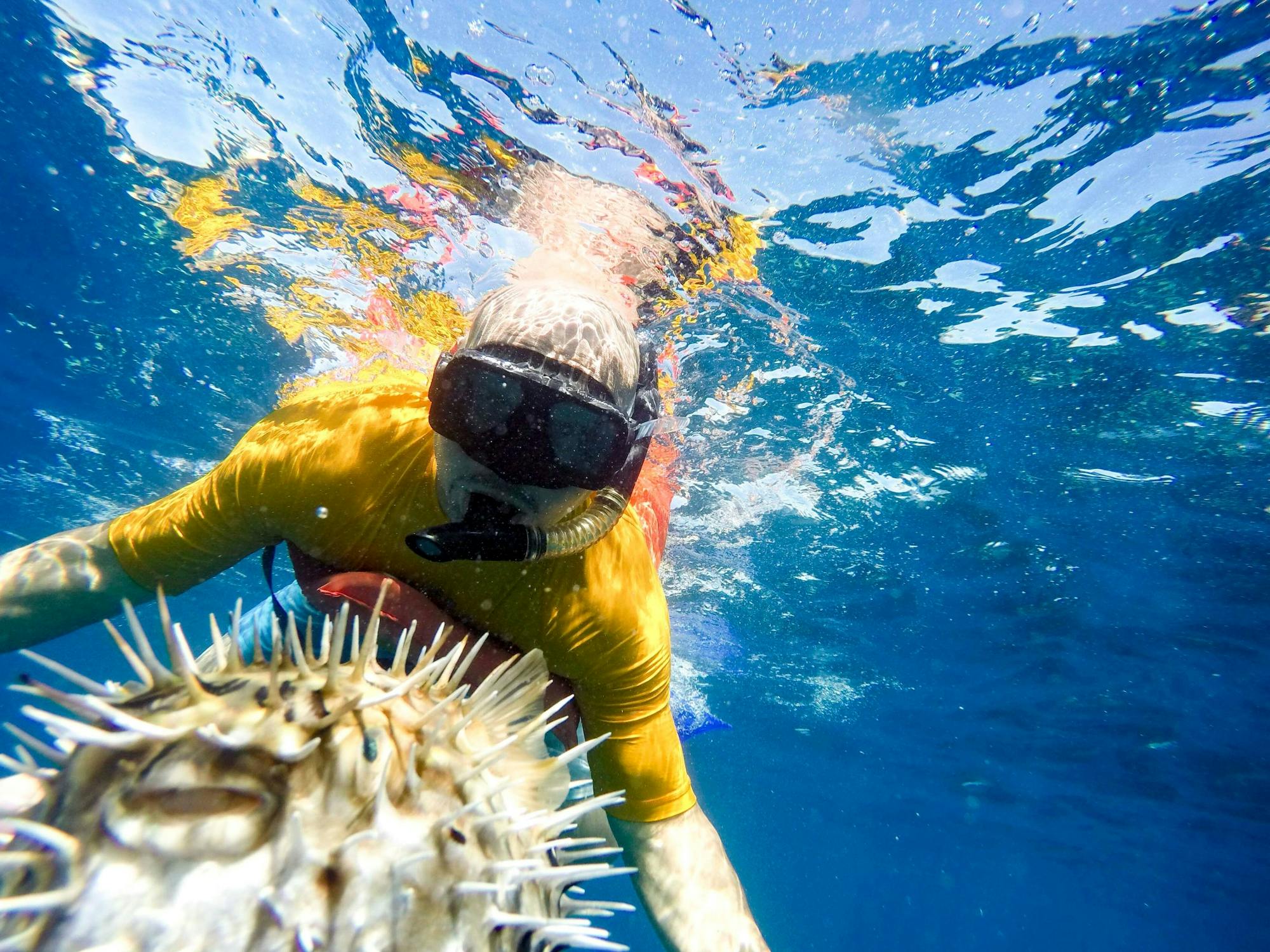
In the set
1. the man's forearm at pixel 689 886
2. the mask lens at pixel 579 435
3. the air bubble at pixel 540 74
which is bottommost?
the man's forearm at pixel 689 886

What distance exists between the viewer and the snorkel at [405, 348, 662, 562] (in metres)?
2.43

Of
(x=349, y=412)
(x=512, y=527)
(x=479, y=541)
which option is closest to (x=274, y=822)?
(x=479, y=541)

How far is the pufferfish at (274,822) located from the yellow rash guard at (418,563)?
131 centimetres

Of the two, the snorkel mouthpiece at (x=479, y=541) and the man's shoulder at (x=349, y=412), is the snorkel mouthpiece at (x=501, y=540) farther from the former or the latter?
the man's shoulder at (x=349, y=412)

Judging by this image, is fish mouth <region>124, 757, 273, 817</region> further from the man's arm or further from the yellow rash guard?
the man's arm

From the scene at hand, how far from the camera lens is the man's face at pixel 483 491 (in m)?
2.68

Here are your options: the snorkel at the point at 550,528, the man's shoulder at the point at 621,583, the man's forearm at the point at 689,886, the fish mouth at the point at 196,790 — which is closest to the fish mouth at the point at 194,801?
the fish mouth at the point at 196,790

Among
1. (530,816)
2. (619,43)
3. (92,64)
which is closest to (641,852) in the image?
(530,816)

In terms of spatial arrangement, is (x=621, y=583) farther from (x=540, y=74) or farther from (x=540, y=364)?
(x=540, y=74)

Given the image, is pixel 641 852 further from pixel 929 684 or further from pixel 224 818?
pixel 929 684

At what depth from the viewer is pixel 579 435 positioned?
2.64 meters

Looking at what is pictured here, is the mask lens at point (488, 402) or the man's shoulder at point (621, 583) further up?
the mask lens at point (488, 402)

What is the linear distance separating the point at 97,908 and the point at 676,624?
21.7 metres

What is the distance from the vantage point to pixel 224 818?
1.22 meters
